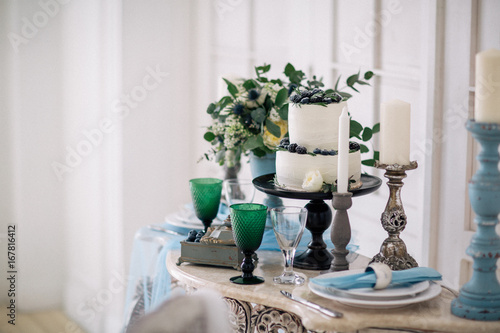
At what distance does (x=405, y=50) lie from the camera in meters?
2.12

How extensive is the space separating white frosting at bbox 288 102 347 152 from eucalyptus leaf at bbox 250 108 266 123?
0.33 meters

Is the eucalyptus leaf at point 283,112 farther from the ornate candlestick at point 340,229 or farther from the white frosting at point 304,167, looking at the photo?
the ornate candlestick at point 340,229

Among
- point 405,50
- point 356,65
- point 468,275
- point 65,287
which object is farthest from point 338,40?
point 65,287

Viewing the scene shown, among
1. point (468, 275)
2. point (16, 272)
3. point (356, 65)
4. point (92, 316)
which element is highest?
point (356, 65)

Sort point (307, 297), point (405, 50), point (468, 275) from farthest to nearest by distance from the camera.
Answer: point (405, 50) → point (468, 275) → point (307, 297)

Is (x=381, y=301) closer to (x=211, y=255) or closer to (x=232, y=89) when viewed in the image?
(x=211, y=255)

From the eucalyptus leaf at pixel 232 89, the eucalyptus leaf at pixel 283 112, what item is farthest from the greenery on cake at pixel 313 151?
the eucalyptus leaf at pixel 232 89

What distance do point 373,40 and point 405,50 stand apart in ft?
0.71

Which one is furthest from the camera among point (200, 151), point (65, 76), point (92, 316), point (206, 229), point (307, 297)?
point (200, 151)

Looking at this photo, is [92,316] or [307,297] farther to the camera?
[92,316]

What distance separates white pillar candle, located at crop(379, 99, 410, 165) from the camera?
4.72ft

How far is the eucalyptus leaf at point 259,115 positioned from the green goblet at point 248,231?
1.63 feet

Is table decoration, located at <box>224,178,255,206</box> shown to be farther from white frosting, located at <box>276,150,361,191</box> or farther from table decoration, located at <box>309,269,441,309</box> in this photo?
table decoration, located at <box>309,269,441,309</box>

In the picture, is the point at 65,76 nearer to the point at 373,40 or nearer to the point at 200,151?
the point at 200,151
